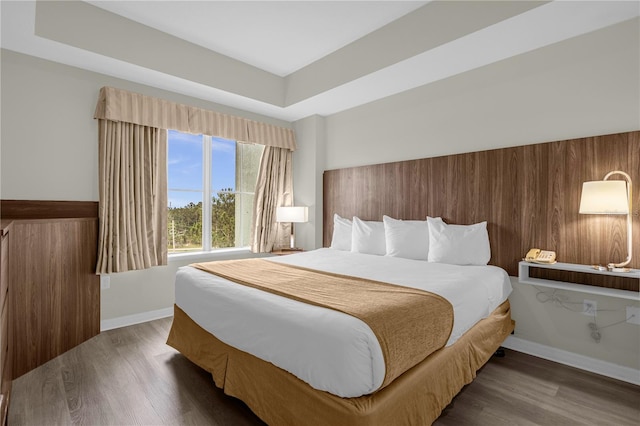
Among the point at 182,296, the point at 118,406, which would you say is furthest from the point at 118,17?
the point at 118,406

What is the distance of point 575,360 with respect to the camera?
2.37 m

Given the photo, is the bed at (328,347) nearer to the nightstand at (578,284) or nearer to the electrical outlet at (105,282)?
the nightstand at (578,284)

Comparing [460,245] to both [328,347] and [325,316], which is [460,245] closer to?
[325,316]

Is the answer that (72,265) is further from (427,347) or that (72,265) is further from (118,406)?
(427,347)

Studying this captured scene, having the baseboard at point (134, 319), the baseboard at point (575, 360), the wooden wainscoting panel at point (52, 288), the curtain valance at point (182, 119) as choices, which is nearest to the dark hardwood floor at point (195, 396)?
the baseboard at point (575, 360)

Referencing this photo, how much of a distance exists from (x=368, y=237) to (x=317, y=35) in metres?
2.14

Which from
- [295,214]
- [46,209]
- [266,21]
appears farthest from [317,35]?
[46,209]

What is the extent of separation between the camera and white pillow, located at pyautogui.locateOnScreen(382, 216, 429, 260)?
3039 millimetres

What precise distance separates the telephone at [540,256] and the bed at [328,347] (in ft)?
0.83

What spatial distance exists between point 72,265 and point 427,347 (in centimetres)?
298

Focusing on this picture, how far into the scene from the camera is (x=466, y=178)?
2979 millimetres

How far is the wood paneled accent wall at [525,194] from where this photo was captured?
2.24 m

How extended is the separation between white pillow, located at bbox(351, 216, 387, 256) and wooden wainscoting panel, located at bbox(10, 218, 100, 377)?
8.64 feet

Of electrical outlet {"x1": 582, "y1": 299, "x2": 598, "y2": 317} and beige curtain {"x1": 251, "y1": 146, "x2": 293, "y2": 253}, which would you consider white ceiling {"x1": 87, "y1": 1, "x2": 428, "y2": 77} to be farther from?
electrical outlet {"x1": 582, "y1": 299, "x2": 598, "y2": 317}
